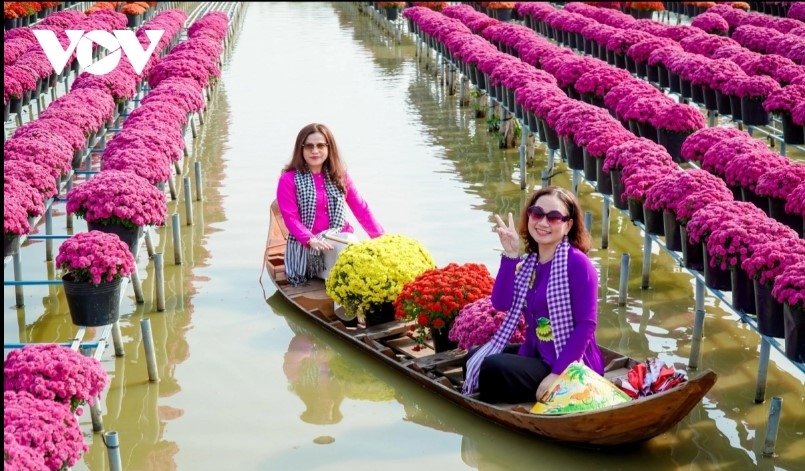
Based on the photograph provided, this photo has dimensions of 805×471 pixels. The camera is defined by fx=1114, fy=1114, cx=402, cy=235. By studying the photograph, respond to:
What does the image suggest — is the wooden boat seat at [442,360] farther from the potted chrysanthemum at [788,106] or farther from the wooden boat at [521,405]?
the potted chrysanthemum at [788,106]

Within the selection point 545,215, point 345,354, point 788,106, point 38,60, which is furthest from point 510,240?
point 38,60

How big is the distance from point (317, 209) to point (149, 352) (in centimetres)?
209

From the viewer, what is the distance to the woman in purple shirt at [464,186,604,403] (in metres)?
6.30

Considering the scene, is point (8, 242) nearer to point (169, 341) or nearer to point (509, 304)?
point (169, 341)

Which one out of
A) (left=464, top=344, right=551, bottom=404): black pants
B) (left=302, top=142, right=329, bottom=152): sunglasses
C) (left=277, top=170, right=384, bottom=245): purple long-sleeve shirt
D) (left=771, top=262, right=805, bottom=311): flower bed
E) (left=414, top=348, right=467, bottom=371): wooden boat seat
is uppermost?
(left=302, top=142, right=329, bottom=152): sunglasses

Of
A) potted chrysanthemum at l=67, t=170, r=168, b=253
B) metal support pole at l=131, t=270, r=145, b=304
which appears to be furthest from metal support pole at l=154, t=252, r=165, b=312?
potted chrysanthemum at l=67, t=170, r=168, b=253

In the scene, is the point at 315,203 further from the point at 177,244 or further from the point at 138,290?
the point at 177,244

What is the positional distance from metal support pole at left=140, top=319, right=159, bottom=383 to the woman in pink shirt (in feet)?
5.52

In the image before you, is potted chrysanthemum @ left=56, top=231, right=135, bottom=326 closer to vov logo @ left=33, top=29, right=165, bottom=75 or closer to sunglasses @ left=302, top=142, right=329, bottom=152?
sunglasses @ left=302, top=142, right=329, bottom=152

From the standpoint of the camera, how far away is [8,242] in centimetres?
806

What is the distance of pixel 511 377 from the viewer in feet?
21.3

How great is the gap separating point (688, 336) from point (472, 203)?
5.00m

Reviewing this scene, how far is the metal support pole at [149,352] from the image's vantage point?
25.1ft

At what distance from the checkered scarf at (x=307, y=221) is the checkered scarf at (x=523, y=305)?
268cm
